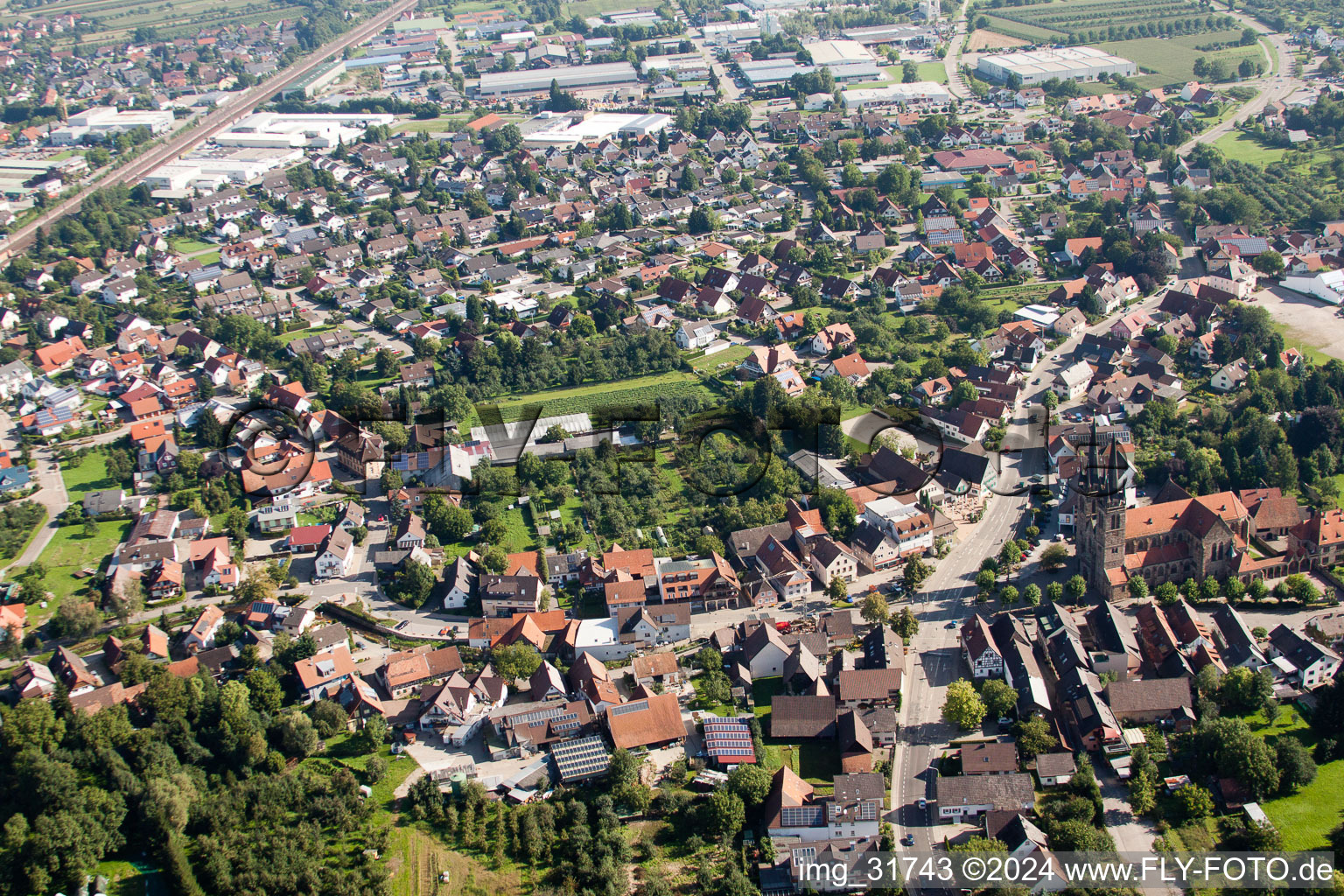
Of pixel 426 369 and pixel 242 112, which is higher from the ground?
pixel 242 112

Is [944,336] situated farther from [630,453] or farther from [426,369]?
[426,369]

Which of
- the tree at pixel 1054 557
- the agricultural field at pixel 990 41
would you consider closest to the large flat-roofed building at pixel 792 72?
the agricultural field at pixel 990 41

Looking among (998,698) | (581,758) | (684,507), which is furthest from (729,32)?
(581,758)

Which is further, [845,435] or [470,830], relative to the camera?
[845,435]

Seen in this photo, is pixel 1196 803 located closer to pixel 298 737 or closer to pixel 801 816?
pixel 801 816

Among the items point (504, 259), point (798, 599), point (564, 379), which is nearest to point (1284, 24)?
point (504, 259)

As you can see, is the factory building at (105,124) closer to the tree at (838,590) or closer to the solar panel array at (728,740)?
the tree at (838,590)
